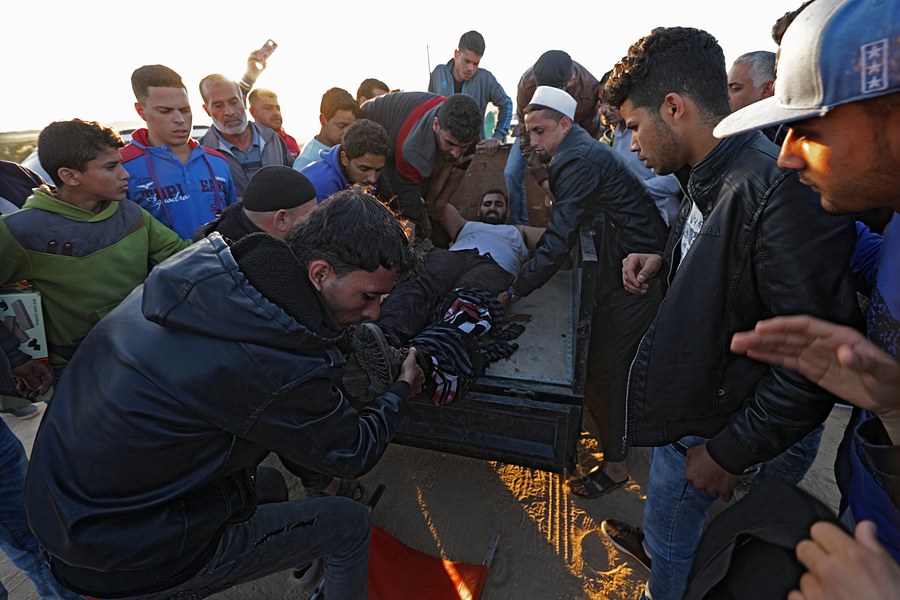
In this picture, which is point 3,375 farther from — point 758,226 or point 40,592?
point 758,226

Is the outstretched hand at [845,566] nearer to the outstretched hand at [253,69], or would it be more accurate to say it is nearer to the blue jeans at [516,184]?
the blue jeans at [516,184]

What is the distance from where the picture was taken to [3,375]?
6.73ft

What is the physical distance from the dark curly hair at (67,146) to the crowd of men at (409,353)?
0.01 meters

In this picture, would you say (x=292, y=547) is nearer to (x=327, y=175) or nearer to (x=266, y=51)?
(x=327, y=175)

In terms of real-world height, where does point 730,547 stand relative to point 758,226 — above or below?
below

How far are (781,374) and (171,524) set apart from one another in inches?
72.8

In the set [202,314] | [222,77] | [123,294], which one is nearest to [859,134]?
[202,314]

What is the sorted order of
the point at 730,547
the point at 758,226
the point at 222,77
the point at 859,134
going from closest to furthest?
the point at 730,547
the point at 859,134
the point at 758,226
the point at 222,77

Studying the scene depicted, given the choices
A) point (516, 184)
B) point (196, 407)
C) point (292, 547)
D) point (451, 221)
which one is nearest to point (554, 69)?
point (516, 184)

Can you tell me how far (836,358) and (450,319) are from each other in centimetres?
197

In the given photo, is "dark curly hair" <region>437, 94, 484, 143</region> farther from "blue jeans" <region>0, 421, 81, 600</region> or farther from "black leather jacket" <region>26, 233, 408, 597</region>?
"blue jeans" <region>0, 421, 81, 600</region>

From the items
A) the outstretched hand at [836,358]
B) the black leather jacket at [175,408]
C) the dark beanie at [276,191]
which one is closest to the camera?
the outstretched hand at [836,358]

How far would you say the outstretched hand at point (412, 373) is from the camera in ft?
6.55

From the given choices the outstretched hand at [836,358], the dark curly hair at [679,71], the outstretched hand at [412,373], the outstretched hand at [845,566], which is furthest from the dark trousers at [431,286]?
the outstretched hand at [845,566]
